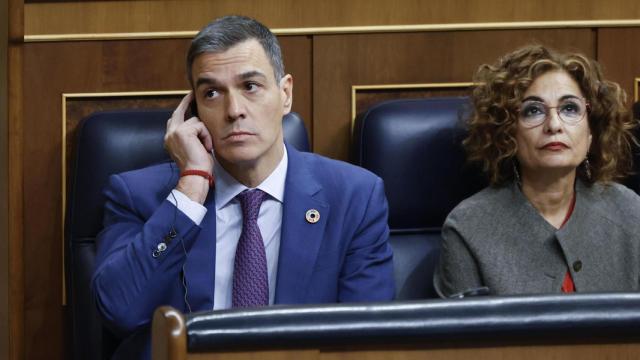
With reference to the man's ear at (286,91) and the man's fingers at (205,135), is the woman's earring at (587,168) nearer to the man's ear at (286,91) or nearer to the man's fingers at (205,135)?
the man's ear at (286,91)

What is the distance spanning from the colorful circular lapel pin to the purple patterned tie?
6 cm

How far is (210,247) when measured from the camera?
1.34 m

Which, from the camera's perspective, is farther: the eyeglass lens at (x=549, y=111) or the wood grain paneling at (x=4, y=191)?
the eyeglass lens at (x=549, y=111)

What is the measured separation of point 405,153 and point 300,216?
0.24 meters

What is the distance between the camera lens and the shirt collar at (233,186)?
4.52 ft

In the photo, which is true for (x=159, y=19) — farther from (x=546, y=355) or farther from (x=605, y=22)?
(x=546, y=355)

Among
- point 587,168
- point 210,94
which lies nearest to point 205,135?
point 210,94

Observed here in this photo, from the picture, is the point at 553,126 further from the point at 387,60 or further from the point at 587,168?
the point at 387,60

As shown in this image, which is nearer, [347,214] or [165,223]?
[165,223]

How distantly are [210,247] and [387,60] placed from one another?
1.66ft

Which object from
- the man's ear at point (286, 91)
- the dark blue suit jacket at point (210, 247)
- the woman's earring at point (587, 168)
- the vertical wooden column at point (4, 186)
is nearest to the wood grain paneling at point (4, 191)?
the vertical wooden column at point (4, 186)

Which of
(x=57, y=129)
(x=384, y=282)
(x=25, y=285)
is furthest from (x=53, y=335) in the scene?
(x=384, y=282)

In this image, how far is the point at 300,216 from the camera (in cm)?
136

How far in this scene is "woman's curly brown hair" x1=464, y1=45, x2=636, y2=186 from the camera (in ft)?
4.93
